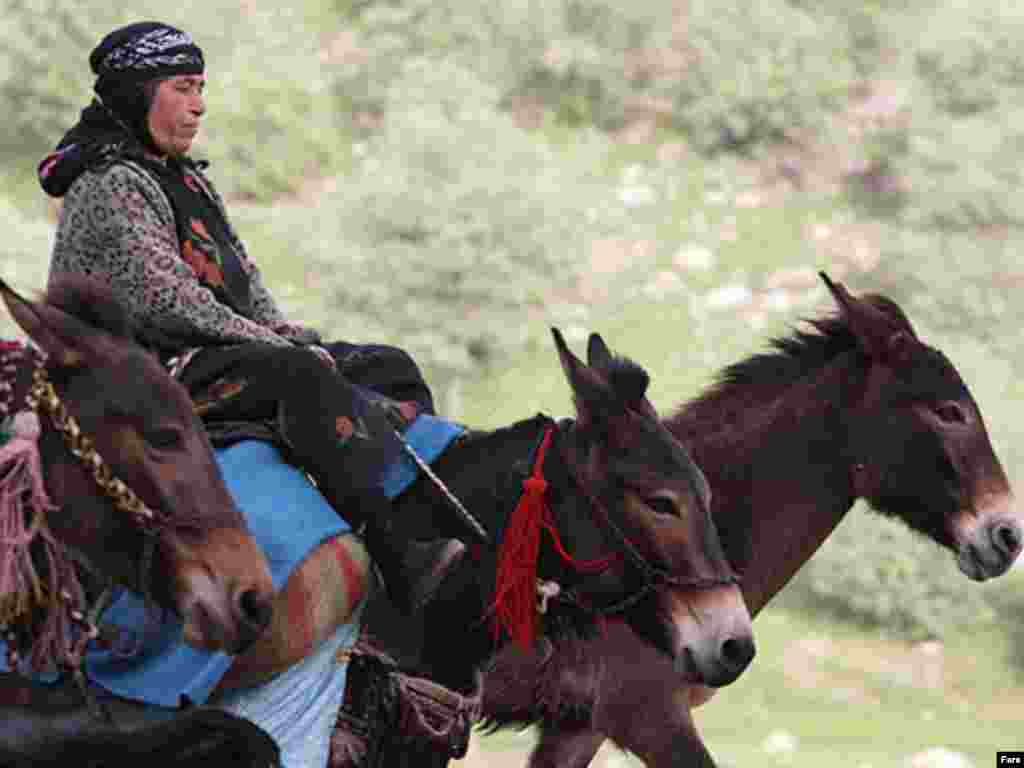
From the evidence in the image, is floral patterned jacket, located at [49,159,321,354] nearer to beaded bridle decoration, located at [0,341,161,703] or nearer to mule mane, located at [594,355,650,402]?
beaded bridle decoration, located at [0,341,161,703]

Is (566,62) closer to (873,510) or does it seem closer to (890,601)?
(890,601)

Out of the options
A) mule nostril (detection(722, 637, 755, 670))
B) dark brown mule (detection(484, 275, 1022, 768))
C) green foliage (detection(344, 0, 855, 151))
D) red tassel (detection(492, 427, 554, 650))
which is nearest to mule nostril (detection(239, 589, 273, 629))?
red tassel (detection(492, 427, 554, 650))

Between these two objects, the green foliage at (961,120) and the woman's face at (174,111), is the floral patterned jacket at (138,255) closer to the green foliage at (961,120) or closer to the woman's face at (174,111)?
the woman's face at (174,111)

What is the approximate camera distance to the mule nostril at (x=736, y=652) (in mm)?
6277

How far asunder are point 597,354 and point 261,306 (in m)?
1.02

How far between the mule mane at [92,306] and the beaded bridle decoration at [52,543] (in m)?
0.15

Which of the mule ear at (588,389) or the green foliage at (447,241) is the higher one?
the mule ear at (588,389)

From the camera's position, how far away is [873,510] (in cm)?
851

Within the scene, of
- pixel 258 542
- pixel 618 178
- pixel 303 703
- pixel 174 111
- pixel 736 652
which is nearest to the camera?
pixel 258 542

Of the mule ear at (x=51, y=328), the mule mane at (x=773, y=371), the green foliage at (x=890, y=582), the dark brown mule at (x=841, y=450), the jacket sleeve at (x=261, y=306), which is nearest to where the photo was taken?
the mule ear at (x=51, y=328)

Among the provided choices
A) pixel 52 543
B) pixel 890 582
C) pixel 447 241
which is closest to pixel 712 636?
pixel 52 543

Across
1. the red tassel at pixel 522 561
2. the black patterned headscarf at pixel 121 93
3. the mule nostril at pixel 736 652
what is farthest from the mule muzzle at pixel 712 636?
the black patterned headscarf at pixel 121 93

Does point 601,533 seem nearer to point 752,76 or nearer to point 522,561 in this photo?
point 522,561

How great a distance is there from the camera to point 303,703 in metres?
6.16
